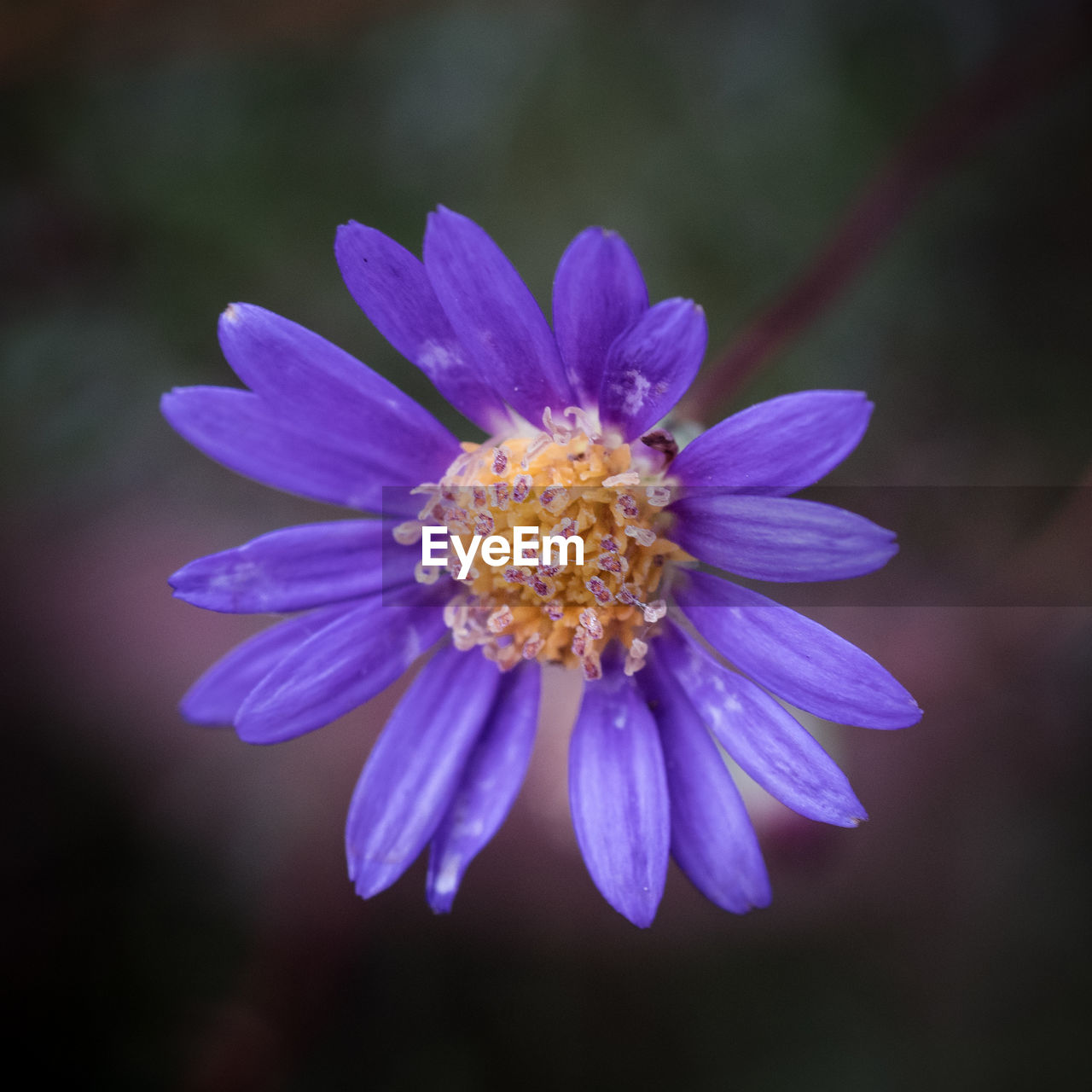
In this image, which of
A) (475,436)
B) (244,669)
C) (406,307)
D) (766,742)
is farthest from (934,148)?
(244,669)

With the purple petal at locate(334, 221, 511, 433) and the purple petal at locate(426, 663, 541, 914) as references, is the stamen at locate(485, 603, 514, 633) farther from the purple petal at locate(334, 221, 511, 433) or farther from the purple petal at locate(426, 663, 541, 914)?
the purple petal at locate(334, 221, 511, 433)

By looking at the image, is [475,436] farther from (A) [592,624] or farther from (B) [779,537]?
(B) [779,537]

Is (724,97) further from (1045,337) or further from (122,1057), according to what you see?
(122,1057)

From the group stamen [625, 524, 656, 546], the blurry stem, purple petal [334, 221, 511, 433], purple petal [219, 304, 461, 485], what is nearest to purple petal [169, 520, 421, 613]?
purple petal [219, 304, 461, 485]

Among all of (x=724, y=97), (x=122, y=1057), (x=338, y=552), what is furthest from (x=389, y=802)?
(x=122, y=1057)

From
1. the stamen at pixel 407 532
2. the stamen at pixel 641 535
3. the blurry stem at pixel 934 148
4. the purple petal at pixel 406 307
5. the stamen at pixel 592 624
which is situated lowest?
the stamen at pixel 592 624

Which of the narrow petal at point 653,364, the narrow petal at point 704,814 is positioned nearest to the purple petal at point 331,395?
the narrow petal at point 653,364
